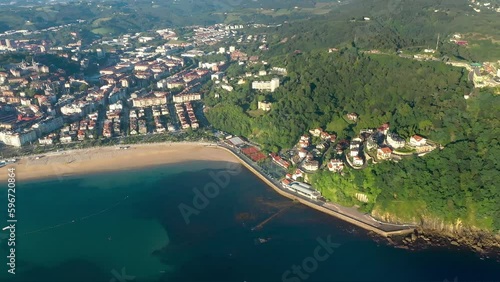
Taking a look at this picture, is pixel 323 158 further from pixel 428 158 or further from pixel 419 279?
pixel 419 279

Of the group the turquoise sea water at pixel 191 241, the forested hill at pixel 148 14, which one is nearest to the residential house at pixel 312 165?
the turquoise sea water at pixel 191 241

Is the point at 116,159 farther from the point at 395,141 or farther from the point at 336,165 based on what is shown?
the point at 395,141

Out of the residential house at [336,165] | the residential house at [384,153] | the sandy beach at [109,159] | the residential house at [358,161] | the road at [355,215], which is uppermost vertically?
the residential house at [384,153]

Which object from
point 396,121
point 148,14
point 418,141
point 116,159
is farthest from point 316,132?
point 148,14

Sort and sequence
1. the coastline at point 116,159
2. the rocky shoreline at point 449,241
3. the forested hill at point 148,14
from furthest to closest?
1. the forested hill at point 148,14
2. the coastline at point 116,159
3. the rocky shoreline at point 449,241

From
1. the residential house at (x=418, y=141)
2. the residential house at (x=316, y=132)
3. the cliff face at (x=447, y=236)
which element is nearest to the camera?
the cliff face at (x=447, y=236)

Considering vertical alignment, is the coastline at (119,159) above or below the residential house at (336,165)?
below

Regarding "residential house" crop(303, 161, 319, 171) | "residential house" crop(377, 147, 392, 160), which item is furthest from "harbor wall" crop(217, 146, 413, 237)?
"residential house" crop(377, 147, 392, 160)

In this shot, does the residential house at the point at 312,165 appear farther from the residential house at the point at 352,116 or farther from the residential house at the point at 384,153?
the residential house at the point at 352,116

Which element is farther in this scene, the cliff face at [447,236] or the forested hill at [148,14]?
the forested hill at [148,14]
